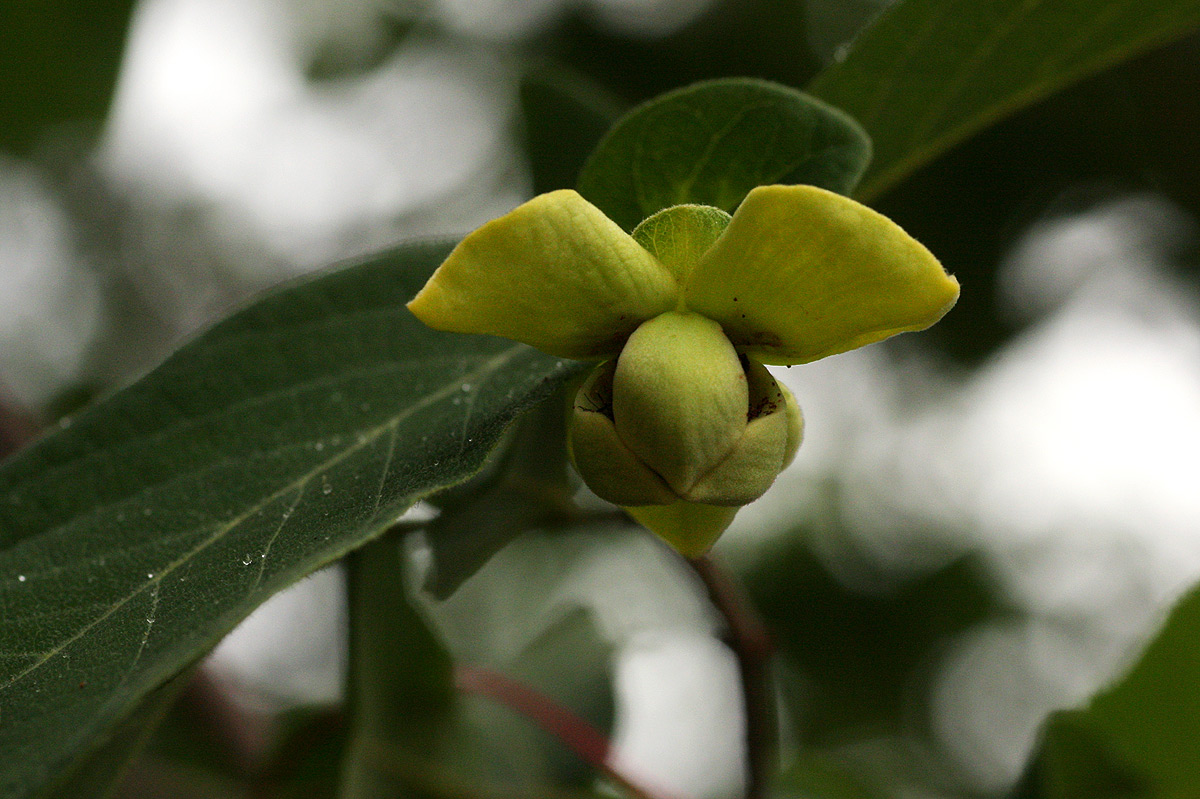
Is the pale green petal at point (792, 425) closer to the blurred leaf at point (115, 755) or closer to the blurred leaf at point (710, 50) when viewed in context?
the blurred leaf at point (115, 755)

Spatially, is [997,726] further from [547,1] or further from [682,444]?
[682,444]

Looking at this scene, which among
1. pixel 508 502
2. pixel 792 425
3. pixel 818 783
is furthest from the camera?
pixel 818 783

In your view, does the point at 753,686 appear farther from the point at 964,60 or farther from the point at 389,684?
the point at 964,60

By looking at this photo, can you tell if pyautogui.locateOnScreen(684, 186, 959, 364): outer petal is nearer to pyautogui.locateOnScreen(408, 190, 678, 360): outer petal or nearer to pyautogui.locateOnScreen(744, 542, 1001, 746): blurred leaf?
pyautogui.locateOnScreen(408, 190, 678, 360): outer petal

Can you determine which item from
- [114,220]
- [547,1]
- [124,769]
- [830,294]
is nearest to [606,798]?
[124,769]

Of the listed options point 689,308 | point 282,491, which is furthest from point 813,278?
point 282,491

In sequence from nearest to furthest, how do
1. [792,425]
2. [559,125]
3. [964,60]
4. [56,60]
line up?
[792,425], [964,60], [559,125], [56,60]

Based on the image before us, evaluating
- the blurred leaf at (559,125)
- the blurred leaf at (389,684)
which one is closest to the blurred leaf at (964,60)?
the blurred leaf at (559,125)
